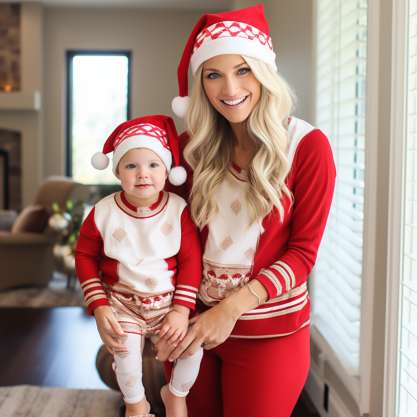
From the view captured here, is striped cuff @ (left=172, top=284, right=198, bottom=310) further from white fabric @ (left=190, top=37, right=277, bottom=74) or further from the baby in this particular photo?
white fabric @ (left=190, top=37, right=277, bottom=74)

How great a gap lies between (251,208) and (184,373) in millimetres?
477

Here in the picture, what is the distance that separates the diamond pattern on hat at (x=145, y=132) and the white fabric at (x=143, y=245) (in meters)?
0.19

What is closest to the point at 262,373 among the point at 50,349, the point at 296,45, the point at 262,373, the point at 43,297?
the point at 262,373

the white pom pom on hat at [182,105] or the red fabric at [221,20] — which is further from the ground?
the red fabric at [221,20]

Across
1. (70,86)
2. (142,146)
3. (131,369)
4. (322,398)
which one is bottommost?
(322,398)

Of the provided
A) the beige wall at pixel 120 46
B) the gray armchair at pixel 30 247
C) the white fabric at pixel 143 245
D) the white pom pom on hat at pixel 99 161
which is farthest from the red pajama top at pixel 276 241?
the beige wall at pixel 120 46

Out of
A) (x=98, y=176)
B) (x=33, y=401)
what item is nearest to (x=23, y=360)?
(x=33, y=401)

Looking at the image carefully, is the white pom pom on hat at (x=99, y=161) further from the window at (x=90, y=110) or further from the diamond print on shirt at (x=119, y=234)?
the window at (x=90, y=110)

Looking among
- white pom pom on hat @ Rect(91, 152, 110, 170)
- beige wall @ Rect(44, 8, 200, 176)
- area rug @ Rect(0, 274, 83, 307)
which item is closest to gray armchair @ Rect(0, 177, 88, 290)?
area rug @ Rect(0, 274, 83, 307)

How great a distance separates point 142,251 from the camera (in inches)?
67.7

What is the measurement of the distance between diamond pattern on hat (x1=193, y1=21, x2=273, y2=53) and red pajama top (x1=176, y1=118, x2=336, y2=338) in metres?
0.24

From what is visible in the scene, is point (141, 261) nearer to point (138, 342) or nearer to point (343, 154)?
point (138, 342)

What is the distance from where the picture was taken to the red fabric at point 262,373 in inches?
67.5

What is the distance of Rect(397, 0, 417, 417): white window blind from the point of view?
1706 mm
